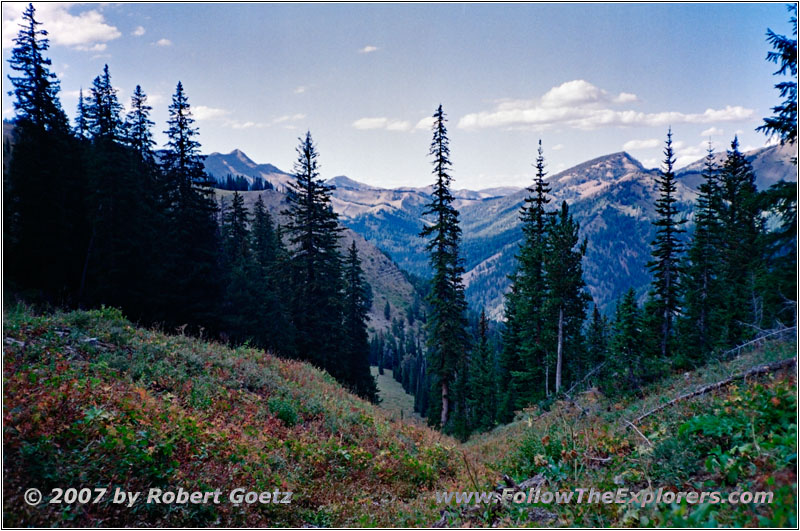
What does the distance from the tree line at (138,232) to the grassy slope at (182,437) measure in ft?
28.7

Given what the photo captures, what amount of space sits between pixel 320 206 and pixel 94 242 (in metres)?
13.1

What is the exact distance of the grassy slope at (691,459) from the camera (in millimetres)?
4766

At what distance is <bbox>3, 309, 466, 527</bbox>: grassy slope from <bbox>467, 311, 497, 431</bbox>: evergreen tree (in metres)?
30.8

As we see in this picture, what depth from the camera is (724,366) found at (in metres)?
11.1

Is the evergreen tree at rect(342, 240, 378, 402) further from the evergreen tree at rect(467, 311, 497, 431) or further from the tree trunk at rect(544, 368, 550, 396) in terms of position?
the tree trunk at rect(544, 368, 550, 396)

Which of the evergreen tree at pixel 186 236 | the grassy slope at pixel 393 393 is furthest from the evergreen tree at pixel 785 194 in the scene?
the grassy slope at pixel 393 393

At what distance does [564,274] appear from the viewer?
2452 centimetres

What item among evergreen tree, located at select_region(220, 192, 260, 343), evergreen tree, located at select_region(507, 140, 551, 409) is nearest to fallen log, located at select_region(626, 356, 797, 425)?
evergreen tree, located at select_region(507, 140, 551, 409)

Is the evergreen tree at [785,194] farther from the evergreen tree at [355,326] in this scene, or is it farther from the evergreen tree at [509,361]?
the evergreen tree at [355,326]

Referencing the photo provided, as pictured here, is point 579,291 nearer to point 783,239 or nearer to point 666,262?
point 666,262

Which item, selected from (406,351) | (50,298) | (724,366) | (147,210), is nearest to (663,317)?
(724,366)

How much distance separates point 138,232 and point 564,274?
1018 inches

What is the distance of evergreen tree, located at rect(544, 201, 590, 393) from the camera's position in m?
23.8

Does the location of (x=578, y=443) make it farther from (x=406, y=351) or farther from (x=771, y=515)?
(x=406, y=351)
